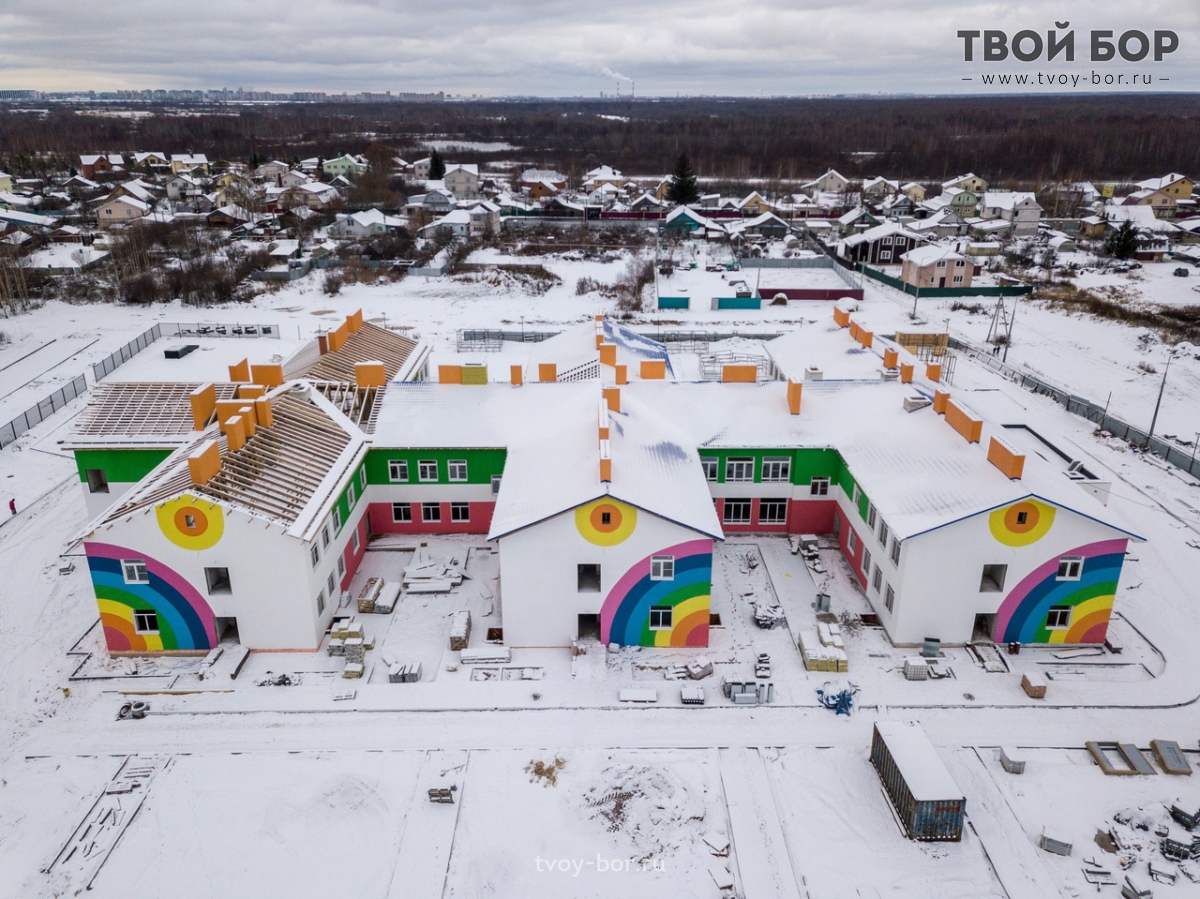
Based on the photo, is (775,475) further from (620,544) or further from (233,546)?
(233,546)

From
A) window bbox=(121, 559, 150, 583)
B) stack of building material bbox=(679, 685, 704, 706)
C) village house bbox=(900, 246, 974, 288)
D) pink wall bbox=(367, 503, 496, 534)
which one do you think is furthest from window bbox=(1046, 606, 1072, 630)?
village house bbox=(900, 246, 974, 288)

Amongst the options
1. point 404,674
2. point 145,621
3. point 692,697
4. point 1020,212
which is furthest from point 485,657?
point 1020,212

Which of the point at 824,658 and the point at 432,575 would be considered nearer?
the point at 824,658

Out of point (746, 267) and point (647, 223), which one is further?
point (647, 223)

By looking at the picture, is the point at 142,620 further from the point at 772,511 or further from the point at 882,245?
the point at 882,245

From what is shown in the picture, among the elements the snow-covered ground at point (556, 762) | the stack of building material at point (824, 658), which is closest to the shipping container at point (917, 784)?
the snow-covered ground at point (556, 762)

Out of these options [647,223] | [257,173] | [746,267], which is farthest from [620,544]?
[257,173]
